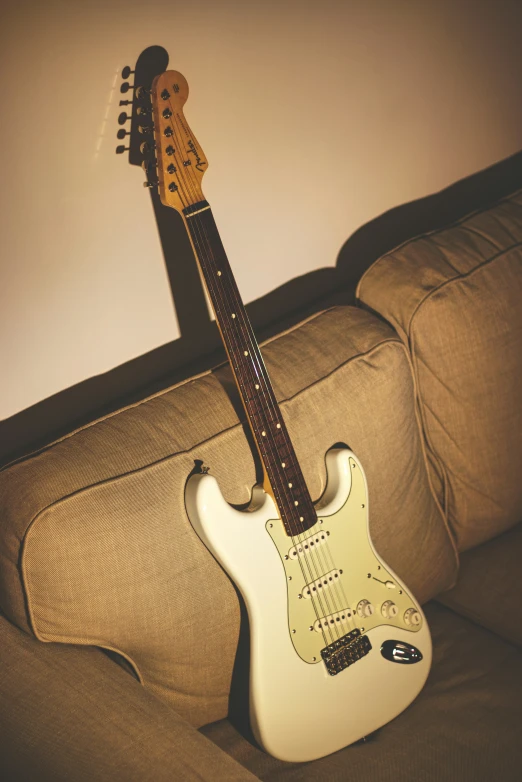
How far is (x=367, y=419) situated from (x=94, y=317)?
527mm

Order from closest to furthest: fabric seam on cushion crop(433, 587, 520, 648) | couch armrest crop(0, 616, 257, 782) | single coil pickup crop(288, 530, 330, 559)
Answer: couch armrest crop(0, 616, 257, 782)
single coil pickup crop(288, 530, 330, 559)
fabric seam on cushion crop(433, 587, 520, 648)

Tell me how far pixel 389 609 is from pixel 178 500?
1.30 feet

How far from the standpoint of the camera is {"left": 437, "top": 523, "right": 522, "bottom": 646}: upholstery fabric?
1.16 meters

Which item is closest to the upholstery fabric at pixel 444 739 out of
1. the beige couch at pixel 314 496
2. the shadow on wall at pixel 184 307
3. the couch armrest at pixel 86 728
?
the beige couch at pixel 314 496

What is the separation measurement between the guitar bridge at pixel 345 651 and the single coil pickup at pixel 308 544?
149 millimetres

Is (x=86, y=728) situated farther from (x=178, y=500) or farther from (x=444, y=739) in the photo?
(x=444, y=739)

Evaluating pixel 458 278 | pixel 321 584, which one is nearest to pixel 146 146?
pixel 458 278

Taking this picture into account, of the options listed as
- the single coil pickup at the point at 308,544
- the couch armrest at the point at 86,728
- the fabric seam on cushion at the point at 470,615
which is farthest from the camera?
the fabric seam on cushion at the point at 470,615

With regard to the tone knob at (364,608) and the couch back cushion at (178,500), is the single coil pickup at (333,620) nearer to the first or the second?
the tone knob at (364,608)

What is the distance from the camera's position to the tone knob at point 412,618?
1.06m

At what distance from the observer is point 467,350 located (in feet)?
3.85

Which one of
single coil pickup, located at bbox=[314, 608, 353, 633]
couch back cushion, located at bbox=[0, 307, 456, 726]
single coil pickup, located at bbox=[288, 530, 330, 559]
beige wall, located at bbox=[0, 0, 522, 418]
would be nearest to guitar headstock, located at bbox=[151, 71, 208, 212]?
beige wall, located at bbox=[0, 0, 522, 418]

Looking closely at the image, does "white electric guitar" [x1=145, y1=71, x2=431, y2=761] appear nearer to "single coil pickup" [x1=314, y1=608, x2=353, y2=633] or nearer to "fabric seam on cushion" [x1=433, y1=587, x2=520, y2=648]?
"single coil pickup" [x1=314, y1=608, x2=353, y2=633]

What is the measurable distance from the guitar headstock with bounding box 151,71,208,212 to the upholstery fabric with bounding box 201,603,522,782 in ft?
2.79
